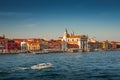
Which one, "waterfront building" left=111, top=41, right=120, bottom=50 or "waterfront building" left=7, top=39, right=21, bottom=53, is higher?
"waterfront building" left=111, top=41, right=120, bottom=50

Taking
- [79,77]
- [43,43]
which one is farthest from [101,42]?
[79,77]

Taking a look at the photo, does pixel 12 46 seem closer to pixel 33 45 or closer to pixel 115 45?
pixel 33 45

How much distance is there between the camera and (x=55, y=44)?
348ft

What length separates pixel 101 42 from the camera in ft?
436

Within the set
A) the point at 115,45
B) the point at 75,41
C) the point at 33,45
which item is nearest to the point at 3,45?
the point at 33,45

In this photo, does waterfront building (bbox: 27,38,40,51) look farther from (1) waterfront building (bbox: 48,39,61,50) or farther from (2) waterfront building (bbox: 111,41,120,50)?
(2) waterfront building (bbox: 111,41,120,50)

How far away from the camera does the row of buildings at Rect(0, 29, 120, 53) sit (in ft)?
282

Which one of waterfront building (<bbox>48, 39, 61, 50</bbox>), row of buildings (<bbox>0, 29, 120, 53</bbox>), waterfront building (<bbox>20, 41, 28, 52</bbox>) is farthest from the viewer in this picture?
waterfront building (<bbox>48, 39, 61, 50</bbox>)

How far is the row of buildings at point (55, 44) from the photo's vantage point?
8597 cm

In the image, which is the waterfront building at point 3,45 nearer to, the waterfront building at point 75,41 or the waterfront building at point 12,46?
the waterfront building at point 12,46

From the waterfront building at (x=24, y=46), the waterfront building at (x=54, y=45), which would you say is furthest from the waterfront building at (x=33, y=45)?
the waterfront building at (x=54, y=45)

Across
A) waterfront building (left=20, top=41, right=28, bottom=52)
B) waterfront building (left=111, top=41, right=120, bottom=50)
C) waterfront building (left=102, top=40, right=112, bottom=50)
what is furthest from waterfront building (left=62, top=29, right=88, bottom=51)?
waterfront building (left=111, top=41, right=120, bottom=50)

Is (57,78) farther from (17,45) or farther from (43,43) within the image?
(43,43)

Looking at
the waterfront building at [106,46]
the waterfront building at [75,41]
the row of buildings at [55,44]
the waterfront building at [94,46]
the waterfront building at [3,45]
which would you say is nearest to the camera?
the waterfront building at [3,45]
